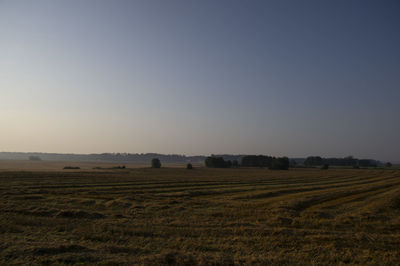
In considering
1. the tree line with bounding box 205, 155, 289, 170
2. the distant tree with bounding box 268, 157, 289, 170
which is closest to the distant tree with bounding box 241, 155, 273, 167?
the tree line with bounding box 205, 155, 289, 170

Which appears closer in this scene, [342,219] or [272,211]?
[342,219]

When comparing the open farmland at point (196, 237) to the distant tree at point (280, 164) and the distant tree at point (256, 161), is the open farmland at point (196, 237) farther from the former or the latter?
the distant tree at point (256, 161)

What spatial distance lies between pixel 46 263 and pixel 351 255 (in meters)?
11.1

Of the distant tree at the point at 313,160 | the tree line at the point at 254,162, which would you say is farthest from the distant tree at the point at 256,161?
the distant tree at the point at 313,160

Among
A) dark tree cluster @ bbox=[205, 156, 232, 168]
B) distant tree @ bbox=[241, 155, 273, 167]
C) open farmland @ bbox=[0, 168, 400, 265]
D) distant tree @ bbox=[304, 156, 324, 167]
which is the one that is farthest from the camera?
distant tree @ bbox=[304, 156, 324, 167]

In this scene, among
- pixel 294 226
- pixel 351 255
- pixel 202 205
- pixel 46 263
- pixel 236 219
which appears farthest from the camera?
pixel 202 205

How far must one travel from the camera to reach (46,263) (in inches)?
340

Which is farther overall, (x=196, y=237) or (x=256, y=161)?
(x=256, y=161)

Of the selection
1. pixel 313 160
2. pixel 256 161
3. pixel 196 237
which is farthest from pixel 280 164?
pixel 196 237

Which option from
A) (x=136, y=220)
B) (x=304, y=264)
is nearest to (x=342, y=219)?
(x=304, y=264)

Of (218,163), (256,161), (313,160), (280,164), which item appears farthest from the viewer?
(313,160)

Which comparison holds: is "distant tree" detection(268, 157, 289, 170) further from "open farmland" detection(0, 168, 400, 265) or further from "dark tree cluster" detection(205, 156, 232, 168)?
"open farmland" detection(0, 168, 400, 265)

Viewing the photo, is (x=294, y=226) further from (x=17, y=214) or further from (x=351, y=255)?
(x=17, y=214)

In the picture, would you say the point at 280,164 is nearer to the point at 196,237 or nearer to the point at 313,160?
the point at 313,160
